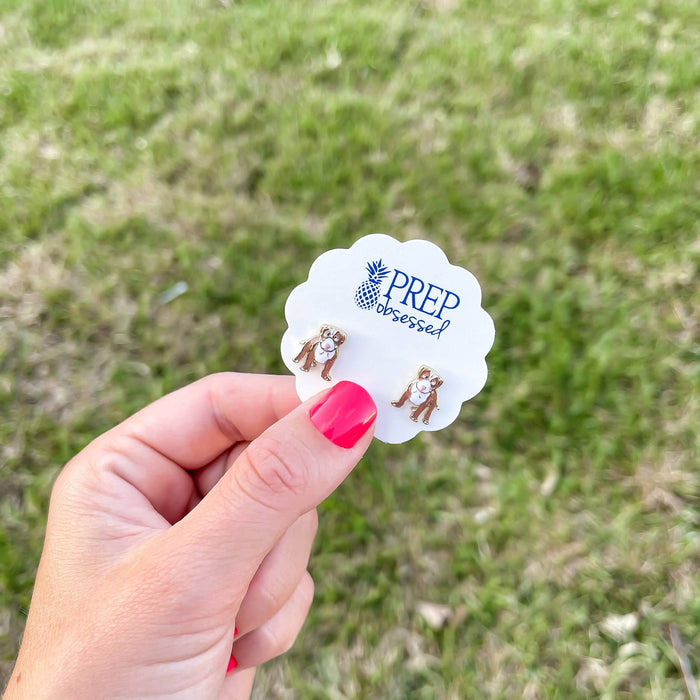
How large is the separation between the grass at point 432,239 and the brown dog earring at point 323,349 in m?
0.90

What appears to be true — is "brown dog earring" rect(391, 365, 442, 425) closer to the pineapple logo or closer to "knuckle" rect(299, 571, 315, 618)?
the pineapple logo

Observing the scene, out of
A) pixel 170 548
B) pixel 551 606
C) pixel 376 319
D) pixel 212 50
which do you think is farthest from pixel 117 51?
pixel 551 606

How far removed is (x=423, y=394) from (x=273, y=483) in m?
0.30

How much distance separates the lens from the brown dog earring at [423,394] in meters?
1.05

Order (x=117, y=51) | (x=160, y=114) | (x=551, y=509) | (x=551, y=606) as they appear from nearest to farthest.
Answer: (x=551, y=606) < (x=551, y=509) < (x=160, y=114) < (x=117, y=51)

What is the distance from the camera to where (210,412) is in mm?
1456

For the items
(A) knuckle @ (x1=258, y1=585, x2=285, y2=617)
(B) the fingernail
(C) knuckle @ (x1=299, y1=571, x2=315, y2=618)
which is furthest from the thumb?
(C) knuckle @ (x1=299, y1=571, x2=315, y2=618)

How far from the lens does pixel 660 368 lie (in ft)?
6.54

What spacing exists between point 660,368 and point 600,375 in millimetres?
211

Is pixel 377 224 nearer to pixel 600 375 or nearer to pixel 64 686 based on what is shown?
pixel 600 375

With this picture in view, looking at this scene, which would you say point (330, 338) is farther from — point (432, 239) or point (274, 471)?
point (432, 239)

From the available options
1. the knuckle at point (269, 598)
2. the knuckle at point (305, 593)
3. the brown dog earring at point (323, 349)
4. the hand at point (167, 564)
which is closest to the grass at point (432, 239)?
the knuckle at point (305, 593)

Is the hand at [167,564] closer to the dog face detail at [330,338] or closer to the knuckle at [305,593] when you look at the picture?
the dog face detail at [330,338]

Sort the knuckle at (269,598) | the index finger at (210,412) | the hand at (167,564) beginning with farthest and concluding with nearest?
the index finger at (210,412), the knuckle at (269,598), the hand at (167,564)
